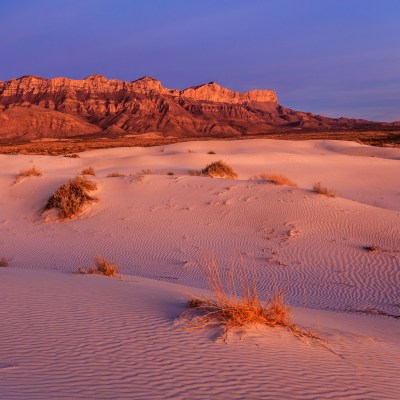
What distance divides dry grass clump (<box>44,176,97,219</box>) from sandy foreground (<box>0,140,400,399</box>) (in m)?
0.38

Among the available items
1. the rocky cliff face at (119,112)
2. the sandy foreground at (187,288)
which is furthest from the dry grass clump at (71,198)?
the rocky cliff face at (119,112)

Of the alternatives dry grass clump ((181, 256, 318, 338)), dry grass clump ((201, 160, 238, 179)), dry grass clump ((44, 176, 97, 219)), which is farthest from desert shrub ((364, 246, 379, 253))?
dry grass clump ((201, 160, 238, 179))

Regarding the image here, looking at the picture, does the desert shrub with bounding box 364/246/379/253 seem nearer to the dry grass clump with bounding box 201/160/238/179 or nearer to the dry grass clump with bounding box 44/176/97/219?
the dry grass clump with bounding box 44/176/97/219

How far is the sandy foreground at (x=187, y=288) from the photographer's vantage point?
156 inches

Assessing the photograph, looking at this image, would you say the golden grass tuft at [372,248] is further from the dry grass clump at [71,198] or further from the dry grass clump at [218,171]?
the dry grass clump at [218,171]

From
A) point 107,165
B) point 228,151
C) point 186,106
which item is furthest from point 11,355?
point 186,106

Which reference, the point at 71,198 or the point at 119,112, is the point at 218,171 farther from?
the point at 119,112

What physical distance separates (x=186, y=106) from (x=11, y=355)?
160275mm

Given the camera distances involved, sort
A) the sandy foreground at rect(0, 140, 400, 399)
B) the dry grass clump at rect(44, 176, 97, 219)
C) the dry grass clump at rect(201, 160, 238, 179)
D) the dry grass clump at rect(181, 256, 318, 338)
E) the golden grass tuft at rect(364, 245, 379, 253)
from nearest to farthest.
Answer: the sandy foreground at rect(0, 140, 400, 399) → the dry grass clump at rect(181, 256, 318, 338) → the golden grass tuft at rect(364, 245, 379, 253) → the dry grass clump at rect(44, 176, 97, 219) → the dry grass clump at rect(201, 160, 238, 179)

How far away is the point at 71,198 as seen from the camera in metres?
16.5

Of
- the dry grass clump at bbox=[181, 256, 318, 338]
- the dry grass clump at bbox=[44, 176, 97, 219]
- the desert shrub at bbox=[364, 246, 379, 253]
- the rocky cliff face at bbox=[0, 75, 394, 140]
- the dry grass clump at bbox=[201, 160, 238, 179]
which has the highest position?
the rocky cliff face at bbox=[0, 75, 394, 140]

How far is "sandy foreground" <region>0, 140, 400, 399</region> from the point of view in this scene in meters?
3.97

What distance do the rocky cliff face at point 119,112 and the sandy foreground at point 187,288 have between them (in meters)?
97.5

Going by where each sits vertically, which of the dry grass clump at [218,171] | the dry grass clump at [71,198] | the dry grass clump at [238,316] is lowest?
the dry grass clump at [238,316]
